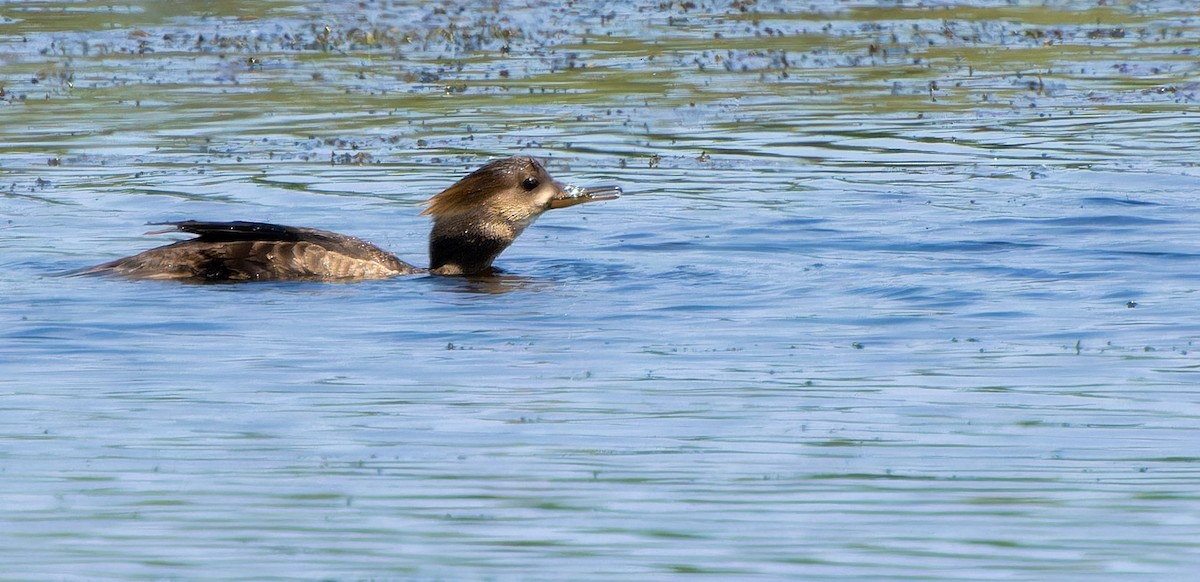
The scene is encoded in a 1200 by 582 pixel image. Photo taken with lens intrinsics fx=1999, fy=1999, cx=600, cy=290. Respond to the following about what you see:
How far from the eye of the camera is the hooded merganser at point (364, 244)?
35.1 feet

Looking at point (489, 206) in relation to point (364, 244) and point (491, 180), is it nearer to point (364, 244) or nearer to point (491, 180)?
point (491, 180)

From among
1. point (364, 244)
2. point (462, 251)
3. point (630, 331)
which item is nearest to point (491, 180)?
point (462, 251)

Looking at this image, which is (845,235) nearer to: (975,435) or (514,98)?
(975,435)

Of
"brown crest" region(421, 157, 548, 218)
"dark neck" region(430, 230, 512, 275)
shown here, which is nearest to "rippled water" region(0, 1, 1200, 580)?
"dark neck" region(430, 230, 512, 275)

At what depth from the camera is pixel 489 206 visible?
1150 centimetres

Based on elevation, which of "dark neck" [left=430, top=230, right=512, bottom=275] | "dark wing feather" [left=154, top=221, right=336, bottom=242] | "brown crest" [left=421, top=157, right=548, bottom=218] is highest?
"brown crest" [left=421, top=157, right=548, bottom=218]

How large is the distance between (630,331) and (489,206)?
2509 millimetres

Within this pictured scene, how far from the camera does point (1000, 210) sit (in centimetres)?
1269

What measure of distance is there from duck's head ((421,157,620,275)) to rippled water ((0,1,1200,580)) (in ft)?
0.94

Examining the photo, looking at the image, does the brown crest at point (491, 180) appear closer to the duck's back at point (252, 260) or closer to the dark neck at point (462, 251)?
the dark neck at point (462, 251)

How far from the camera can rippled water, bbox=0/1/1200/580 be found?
19.0 feet

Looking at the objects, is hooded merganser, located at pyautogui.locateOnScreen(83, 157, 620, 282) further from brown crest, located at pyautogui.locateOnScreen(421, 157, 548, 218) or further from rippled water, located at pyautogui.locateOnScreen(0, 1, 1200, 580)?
rippled water, located at pyautogui.locateOnScreen(0, 1, 1200, 580)

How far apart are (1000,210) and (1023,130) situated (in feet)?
12.0

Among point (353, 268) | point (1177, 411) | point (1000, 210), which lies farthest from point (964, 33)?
point (1177, 411)
